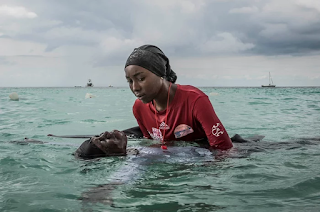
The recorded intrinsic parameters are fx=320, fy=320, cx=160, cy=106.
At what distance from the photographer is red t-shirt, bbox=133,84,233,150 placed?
133 inches

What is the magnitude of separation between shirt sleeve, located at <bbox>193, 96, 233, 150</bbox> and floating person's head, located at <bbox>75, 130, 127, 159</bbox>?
2.77ft

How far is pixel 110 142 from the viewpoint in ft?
10.6

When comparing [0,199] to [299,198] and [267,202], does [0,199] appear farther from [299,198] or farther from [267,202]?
[299,198]

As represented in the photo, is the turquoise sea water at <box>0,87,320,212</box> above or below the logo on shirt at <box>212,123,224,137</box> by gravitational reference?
below

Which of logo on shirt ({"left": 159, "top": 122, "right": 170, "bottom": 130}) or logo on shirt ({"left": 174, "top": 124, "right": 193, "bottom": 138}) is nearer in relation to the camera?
logo on shirt ({"left": 174, "top": 124, "right": 193, "bottom": 138})

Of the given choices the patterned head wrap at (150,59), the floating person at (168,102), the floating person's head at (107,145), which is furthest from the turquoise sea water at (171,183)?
the patterned head wrap at (150,59)

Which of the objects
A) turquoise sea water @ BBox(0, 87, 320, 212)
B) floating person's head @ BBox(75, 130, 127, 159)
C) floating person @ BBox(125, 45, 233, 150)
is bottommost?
turquoise sea water @ BBox(0, 87, 320, 212)

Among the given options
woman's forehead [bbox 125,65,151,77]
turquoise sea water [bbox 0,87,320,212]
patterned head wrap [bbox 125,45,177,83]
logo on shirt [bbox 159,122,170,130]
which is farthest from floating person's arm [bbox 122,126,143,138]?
woman's forehead [bbox 125,65,151,77]

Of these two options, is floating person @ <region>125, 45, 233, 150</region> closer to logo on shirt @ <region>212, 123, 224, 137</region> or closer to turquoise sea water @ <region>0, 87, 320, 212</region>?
logo on shirt @ <region>212, 123, 224, 137</region>

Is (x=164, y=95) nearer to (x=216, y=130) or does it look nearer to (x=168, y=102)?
(x=168, y=102)

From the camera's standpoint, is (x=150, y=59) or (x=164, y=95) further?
(x=164, y=95)

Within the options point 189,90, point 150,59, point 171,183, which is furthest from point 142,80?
point 171,183

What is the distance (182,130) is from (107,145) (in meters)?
0.93

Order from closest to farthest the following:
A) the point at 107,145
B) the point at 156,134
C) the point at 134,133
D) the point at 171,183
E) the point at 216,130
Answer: the point at 171,183 < the point at 107,145 < the point at 216,130 < the point at 156,134 < the point at 134,133
